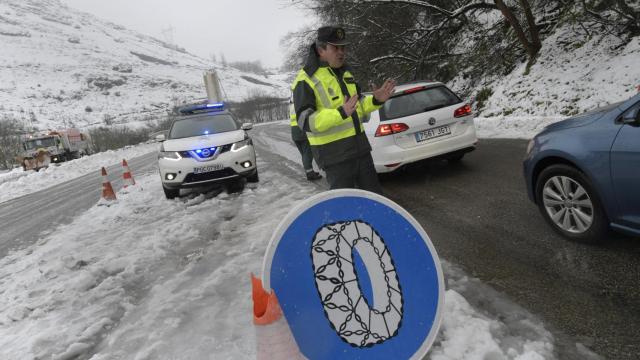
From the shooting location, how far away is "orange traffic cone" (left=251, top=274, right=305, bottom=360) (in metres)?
1.71

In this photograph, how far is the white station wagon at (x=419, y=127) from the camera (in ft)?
20.4

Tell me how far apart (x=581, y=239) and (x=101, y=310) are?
4224 mm

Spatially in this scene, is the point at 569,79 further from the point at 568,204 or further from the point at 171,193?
the point at 171,193

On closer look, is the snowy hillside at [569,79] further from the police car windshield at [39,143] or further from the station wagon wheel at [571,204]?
the police car windshield at [39,143]

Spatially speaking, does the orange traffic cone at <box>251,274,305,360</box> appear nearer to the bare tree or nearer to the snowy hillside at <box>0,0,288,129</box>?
the bare tree

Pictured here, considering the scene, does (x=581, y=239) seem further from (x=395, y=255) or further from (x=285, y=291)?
(x=285, y=291)

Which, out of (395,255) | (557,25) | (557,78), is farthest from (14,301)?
(557,25)

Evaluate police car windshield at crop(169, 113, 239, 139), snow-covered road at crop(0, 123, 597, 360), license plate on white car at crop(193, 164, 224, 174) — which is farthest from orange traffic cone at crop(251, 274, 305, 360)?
police car windshield at crop(169, 113, 239, 139)

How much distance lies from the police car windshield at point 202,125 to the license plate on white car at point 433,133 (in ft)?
14.0

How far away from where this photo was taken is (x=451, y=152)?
6.42 meters

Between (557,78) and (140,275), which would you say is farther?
(557,78)

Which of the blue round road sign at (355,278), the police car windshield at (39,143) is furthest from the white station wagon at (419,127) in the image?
the police car windshield at (39,143)

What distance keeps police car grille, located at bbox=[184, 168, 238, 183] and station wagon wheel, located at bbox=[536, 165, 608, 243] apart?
5.47m

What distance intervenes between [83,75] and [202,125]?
131 metres
